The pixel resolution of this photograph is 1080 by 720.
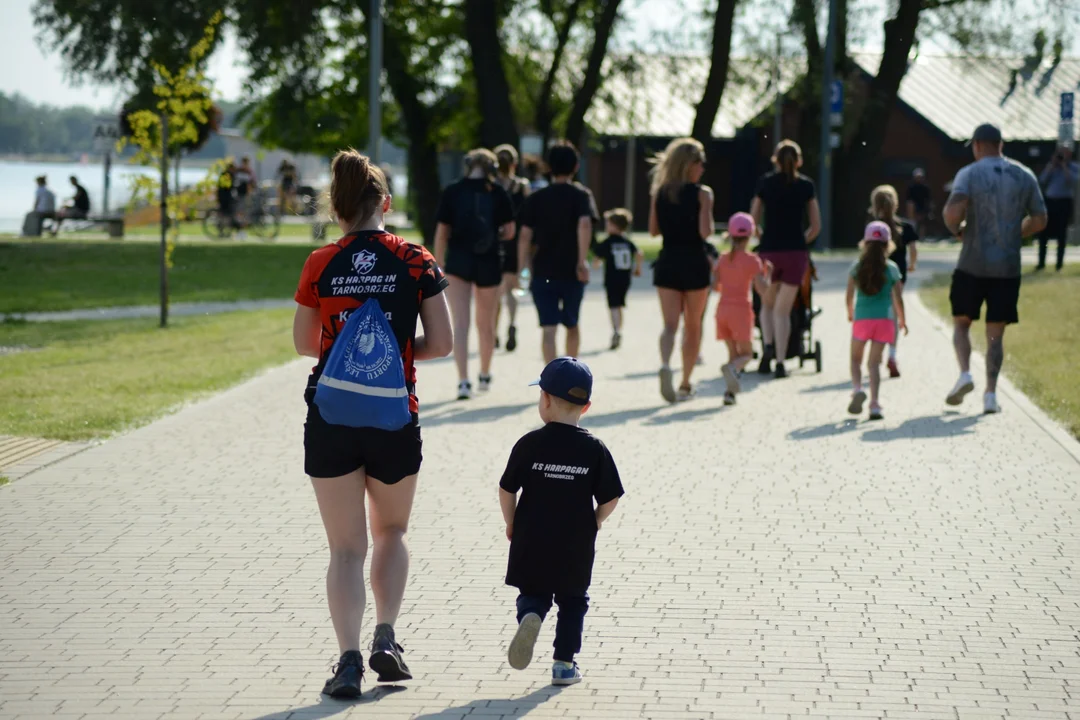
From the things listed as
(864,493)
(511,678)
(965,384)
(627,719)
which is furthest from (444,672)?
(965,384)

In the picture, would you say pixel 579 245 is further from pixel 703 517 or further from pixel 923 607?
pixel 923 607

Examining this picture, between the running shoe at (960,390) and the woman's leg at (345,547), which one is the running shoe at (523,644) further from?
the running shoe at (960,390)

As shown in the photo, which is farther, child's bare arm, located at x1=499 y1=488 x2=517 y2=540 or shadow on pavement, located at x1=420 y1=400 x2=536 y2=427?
shadow on pavement, located at x1=420 y1=400 x2=536 y2=427

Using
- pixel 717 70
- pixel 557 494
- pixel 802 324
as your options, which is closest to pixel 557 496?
pixel 557 494

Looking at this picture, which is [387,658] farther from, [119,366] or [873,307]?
[119,366]

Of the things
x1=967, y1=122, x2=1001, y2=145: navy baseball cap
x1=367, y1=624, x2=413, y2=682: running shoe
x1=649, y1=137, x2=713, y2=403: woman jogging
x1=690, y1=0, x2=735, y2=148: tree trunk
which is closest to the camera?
x1=367, y1=624, x2=413, y2=682: running shoe

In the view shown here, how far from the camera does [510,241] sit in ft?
48.4

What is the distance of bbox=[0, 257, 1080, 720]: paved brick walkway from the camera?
496cm

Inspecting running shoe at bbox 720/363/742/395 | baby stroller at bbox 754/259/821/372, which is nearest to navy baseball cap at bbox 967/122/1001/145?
running shoe at bbox 720/363/742/395

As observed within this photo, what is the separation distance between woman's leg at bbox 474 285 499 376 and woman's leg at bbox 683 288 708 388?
1.50 m

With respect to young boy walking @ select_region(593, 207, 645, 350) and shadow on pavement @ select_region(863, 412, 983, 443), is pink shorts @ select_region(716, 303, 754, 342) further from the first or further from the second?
young boy walking @ select_region(593, 207, 645, 350)

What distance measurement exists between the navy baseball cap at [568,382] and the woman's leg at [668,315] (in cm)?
661

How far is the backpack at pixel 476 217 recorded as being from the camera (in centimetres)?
1168

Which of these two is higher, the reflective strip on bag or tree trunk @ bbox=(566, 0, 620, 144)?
tree trunk @ bbox=(566, 0, 620, 144)
